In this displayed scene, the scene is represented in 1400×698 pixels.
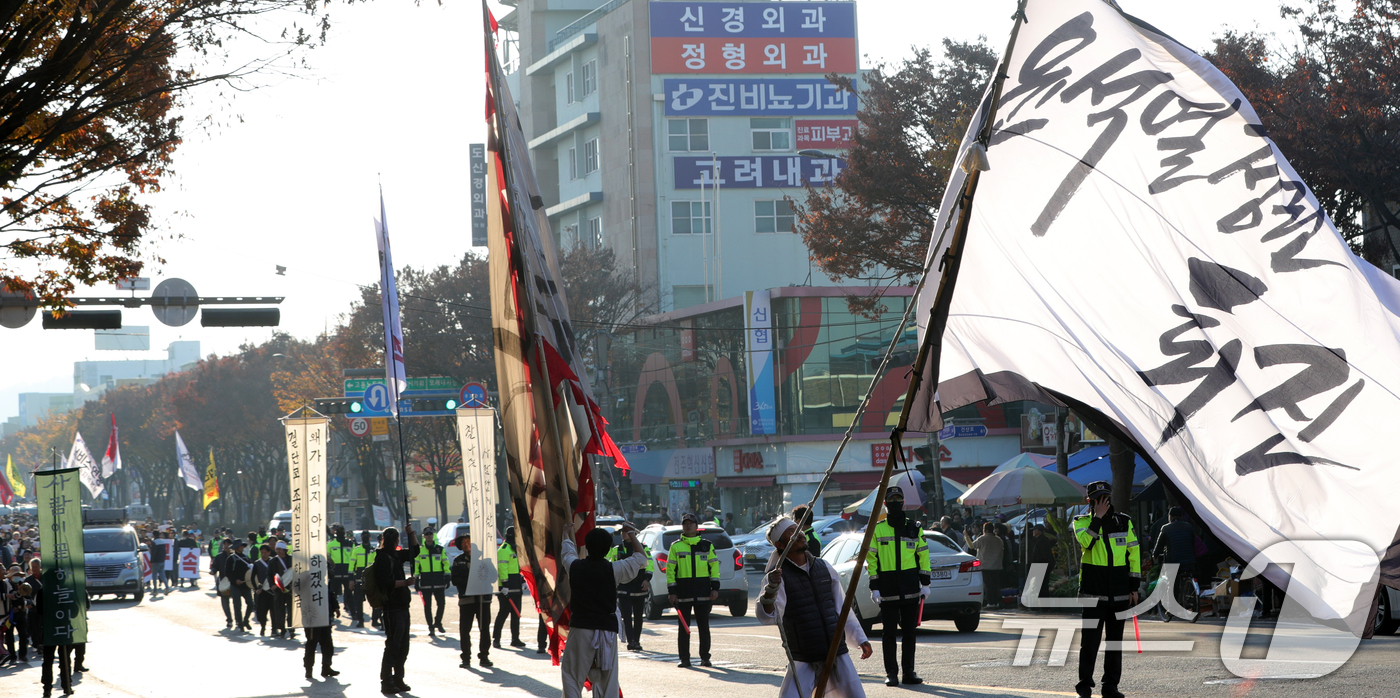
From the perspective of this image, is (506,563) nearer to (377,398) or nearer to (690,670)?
(690,670)

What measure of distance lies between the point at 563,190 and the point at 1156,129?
7709 cm

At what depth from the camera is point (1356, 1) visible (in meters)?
22.9

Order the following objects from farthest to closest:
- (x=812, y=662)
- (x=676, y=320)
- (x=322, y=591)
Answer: (x=676, y=320) < (x=322, y=591) < (x=812, y=662)

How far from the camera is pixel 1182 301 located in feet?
16.5

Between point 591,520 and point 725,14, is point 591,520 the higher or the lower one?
the lower one

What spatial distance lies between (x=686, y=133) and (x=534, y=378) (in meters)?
66.5

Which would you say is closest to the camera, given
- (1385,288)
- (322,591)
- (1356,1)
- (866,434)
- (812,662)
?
(1385,288)

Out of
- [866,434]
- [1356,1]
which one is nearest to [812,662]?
[1356,1]

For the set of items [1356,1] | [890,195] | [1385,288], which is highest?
[1356,1]

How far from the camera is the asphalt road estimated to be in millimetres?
11883

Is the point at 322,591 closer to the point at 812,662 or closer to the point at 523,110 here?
the point at 812,662

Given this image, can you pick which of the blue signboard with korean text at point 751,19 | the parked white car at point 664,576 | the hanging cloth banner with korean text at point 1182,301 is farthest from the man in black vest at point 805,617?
the blue signboard with korean text at point 751,19

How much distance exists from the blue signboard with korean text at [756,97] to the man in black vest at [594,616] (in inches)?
2532

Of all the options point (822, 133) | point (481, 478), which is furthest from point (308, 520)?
point (822, 133)
